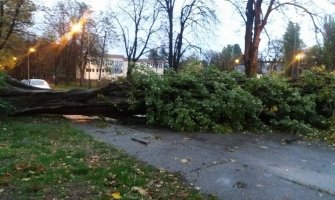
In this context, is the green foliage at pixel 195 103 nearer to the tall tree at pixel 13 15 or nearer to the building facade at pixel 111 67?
the building facade at pixel 111 67

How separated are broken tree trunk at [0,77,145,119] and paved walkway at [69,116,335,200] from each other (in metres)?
1.33

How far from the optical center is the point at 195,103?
11.4 metres

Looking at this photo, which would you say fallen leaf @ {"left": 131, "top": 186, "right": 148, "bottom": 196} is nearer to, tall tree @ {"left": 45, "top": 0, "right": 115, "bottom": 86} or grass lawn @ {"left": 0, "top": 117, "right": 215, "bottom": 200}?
grass lawn @ {"left": 0, "top": 117, "right": 215, "bottom": 200}

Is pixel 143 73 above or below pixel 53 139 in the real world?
above

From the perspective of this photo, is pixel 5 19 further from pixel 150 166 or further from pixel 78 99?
pixel 150 166

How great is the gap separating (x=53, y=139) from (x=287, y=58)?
55.5m

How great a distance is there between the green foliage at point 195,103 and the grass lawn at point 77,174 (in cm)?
315

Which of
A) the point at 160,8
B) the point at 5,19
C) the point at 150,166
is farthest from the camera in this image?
the point at 160,8

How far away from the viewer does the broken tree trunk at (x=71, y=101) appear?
40.1ft

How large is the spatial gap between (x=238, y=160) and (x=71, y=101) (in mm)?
6621

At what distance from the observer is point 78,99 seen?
40.8 feet

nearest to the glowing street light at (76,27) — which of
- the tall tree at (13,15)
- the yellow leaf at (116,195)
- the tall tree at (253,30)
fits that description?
the tall tree at (13,15)

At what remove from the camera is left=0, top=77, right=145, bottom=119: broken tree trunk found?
12227 millimetres

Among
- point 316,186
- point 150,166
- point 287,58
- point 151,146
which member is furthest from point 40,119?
point 287,58
